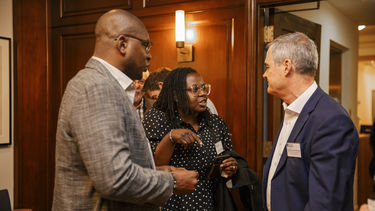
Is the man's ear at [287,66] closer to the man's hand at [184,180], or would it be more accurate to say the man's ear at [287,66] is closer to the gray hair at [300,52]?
the gray hair at [300,52]

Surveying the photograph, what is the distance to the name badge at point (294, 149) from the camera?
156 centimetres

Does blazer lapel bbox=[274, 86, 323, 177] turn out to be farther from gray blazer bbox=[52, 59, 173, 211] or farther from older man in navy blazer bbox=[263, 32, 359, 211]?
gray blazer bbox=[52, 59, 173, 211]

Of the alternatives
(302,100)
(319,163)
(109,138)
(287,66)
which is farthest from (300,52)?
Result: (109,138)

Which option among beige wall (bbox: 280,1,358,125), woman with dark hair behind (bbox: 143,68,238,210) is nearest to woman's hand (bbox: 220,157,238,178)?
woman with dark hair behind (bbox: 143,68,238,210)

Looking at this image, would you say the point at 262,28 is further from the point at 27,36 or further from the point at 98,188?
the point at 27,36

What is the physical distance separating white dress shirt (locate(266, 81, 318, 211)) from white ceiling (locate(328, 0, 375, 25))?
10.7 ft

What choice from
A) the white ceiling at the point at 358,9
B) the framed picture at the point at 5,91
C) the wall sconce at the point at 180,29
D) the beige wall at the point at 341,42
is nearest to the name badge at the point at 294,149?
the wall sconce at the point at 180,29

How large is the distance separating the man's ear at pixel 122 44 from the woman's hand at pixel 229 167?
114 cm

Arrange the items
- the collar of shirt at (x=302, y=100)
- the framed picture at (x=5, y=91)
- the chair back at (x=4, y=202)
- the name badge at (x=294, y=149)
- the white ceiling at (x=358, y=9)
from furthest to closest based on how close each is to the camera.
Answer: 1. the white ceiling at (x=358, y=9)
2. the framed picture at (x=5, y=91)
3. the chair back at (x=4, y=202)
4. the collar of shirt at (x=302, y=100)
5. the name badge at (x=294, y=149)

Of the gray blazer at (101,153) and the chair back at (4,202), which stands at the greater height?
the gray blazer at (101,153)

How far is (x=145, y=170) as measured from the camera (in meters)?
1.23

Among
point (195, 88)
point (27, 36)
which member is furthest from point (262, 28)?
point (27, 36)

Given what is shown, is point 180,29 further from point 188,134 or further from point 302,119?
point 302,119

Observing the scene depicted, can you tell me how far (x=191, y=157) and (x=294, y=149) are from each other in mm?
759
